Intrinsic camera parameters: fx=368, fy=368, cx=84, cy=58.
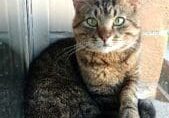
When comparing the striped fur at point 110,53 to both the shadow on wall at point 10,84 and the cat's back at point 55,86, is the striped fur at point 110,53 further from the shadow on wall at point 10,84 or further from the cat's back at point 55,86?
the shadow on wall at point 10,84

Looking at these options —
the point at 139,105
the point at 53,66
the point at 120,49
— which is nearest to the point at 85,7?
the point at 120,49

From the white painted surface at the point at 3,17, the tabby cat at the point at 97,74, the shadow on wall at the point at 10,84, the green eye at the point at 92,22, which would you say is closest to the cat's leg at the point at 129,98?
the tabby cat at the point at 97,74

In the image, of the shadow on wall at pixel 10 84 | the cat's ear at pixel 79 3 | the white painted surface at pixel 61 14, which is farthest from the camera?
the white painted surface at pixel 61 14

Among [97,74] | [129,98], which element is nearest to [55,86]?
[97,74]

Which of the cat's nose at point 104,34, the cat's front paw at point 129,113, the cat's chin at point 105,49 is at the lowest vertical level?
the cat's front paw at point 129,113

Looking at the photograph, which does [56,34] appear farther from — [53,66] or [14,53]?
[14,53]

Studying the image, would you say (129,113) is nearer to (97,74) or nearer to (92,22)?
(97,74)
